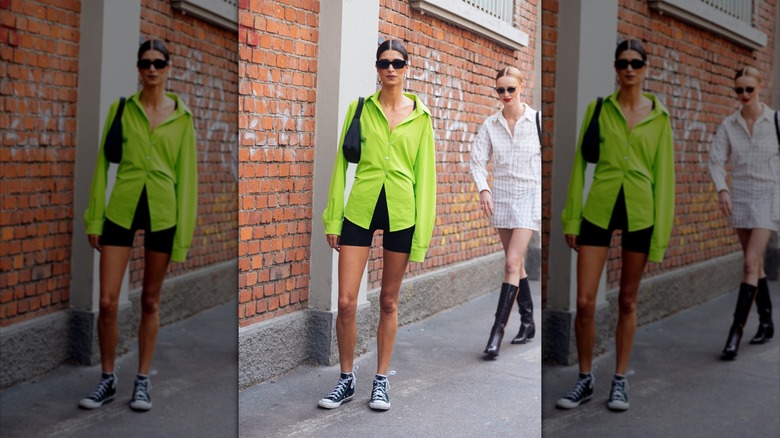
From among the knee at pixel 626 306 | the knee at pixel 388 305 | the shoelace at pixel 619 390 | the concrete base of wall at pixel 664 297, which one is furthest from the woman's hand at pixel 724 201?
the knee at pixel 388 305

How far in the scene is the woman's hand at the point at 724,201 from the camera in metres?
2.49

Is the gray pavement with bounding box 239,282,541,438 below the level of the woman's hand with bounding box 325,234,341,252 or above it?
below

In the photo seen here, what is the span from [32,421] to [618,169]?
6.10 ft

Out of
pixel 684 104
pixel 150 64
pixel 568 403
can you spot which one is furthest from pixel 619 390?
pixel 150 64

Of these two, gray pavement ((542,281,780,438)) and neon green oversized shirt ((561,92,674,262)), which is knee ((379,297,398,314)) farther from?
neon green oversized shirt ((561,92,674,262))

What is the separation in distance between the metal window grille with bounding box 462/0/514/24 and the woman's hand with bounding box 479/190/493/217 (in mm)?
632

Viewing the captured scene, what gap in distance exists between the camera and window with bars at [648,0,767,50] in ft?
7.72

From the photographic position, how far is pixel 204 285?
258cm

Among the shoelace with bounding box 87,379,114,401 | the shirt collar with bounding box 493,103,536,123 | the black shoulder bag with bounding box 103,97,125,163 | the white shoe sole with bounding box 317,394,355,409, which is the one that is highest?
the shirt collar with bounding box 493,103,536,123

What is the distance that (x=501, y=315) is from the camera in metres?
3.07

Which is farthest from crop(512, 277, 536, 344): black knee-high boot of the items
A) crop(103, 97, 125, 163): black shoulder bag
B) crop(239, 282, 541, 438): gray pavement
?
crop(103, 97, 125, 163): black shoulder bag

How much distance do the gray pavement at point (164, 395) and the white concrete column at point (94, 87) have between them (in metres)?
0.25

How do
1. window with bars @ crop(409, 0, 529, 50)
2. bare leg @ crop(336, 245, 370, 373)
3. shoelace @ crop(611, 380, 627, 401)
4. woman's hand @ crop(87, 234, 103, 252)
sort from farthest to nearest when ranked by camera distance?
window with bars @ crop(409, 0, 529, 50) < bare leg @ crop(336, 245, 370, 373) < shoelace @ crop(611, 380, 627, 401) < woman's hand @ crop(87, 234, 103, 252)

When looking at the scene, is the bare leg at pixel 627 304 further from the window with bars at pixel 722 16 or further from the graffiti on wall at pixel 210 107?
the graffiti on wall at pixel 210 107
